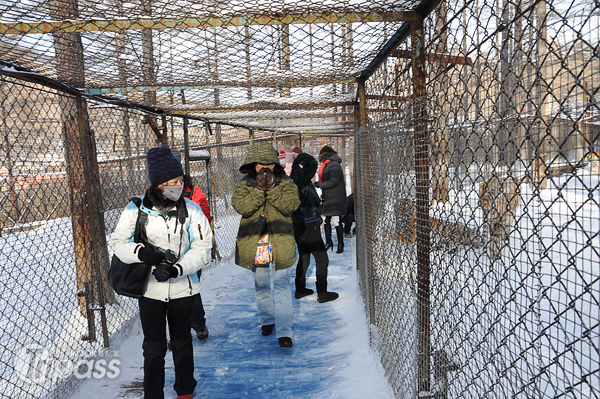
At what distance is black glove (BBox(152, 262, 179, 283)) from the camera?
2.64m

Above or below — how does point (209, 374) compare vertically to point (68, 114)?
below

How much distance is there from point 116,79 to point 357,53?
218 cm

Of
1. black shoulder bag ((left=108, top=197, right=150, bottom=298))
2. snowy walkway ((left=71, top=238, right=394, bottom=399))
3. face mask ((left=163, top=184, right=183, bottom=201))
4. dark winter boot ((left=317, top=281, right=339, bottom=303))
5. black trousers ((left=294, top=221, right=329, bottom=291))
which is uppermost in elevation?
face mask ((left=163, top=184, right=183, bottom=201))

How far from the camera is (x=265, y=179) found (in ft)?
12.5

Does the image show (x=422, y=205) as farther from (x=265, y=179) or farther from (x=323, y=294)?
(x=323, y=294)

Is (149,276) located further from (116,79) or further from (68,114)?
(68,114)

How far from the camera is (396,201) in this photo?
273 cm

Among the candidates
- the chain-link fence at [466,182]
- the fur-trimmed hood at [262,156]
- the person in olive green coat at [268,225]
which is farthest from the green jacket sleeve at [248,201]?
the chain-link fence at [466,182]

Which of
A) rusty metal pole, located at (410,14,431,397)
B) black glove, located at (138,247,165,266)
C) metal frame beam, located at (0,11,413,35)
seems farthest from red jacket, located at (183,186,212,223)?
rusty metal pole, located at (410,14,431,397)

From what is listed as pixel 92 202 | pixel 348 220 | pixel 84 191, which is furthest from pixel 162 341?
pixel 348 220

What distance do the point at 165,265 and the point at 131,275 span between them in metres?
0.24

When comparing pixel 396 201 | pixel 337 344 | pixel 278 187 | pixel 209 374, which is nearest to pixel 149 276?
pixel 209 374

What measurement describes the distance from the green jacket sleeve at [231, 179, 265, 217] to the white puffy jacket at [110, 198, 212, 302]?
84 centimetres

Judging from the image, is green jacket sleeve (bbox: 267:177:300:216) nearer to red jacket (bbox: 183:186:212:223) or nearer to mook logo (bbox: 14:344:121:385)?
red jacket (bbox: 183:186:212:223)
